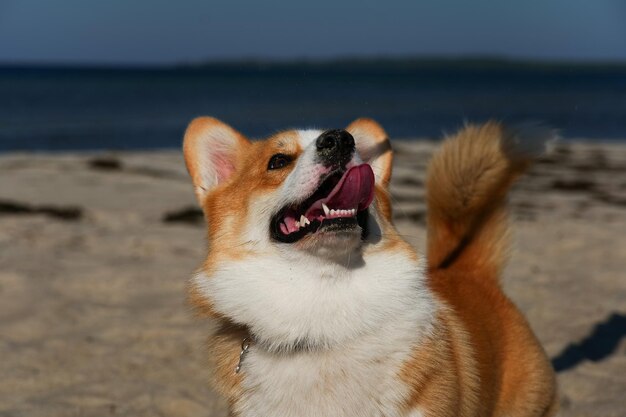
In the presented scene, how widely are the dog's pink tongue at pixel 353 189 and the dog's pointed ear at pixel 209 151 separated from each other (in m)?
0.75

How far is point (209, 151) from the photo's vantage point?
306 centimetres

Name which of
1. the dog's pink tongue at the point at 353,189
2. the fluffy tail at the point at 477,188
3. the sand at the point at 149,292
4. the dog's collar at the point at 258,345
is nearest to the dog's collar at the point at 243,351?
the dog's collar at the point at 258,345

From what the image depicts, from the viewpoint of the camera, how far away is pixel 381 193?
2844 mm

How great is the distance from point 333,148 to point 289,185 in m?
0.20

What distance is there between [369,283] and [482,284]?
103 centimetres

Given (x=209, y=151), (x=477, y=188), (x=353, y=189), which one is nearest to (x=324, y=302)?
(x=353, y=189)

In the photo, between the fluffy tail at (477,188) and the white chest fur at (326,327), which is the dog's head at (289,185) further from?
the fluffy tail at (477,188)

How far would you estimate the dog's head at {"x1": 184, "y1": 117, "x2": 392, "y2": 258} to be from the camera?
2.42 m

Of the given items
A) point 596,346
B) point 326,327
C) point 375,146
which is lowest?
point 596,346

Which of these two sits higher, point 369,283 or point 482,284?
point 369,283

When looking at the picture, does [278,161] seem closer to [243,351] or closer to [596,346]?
[243,351]

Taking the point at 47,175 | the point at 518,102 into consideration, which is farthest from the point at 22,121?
the point at 518,102

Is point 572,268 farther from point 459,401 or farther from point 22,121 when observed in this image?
point 22,121

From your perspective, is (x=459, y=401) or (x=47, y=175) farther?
(x=47, y=175)
